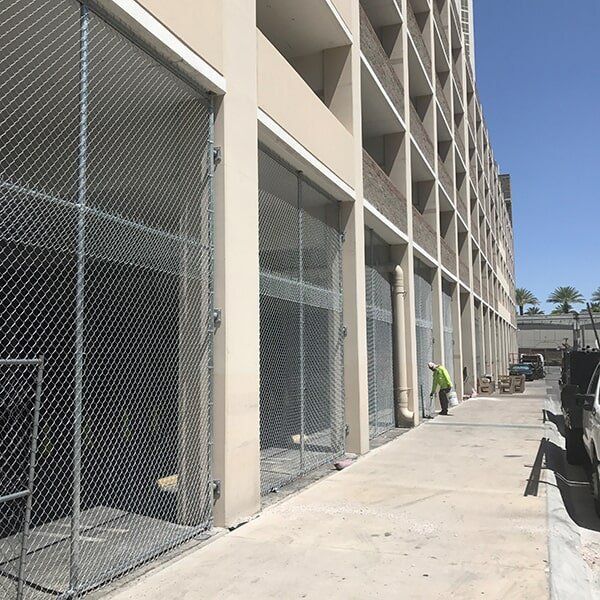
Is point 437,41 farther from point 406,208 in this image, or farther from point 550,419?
point 550,419

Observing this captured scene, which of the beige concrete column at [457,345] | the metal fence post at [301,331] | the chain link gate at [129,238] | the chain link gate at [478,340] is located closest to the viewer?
the chain link gate at [129,238]

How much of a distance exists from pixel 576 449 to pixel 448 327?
515 inches

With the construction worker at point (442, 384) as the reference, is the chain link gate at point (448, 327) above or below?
above

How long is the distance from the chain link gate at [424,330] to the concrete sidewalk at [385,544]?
310 inches

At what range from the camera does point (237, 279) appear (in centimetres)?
666

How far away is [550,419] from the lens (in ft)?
57.0

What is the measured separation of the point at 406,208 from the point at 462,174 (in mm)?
14372

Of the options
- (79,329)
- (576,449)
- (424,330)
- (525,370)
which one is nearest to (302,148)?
(79,329)

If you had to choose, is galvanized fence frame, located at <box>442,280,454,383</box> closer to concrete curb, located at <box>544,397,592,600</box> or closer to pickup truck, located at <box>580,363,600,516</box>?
pickup truck, located at <box>580,363,600,516</box>

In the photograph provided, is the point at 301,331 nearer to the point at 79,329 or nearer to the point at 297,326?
the point at 297,326

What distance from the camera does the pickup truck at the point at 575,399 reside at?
10.2 metres

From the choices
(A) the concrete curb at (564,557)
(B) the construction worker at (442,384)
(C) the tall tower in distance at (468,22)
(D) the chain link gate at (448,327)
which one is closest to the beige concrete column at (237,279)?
(A) the concrete curb at (564,557)

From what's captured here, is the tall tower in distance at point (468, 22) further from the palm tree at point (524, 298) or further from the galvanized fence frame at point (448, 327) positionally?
the palm tree at point (524, 298)

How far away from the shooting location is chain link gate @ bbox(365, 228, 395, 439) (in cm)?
1299
